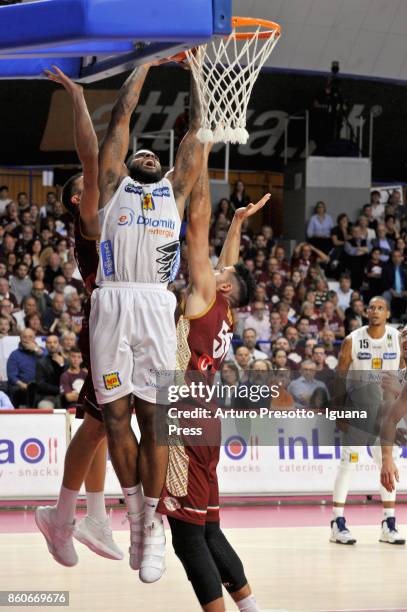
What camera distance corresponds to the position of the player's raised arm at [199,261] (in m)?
6.11

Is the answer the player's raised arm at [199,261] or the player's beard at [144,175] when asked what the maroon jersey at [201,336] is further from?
the player's beard at [144,175]

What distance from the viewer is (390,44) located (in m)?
23.1

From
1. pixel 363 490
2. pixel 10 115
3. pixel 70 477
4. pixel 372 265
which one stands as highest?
pixel 10 115

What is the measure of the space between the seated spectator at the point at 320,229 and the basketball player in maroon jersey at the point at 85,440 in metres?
15.7

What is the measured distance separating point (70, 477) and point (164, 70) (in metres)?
17.6

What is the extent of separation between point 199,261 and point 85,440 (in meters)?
1.36

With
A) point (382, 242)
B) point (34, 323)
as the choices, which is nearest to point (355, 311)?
point (382, 242)

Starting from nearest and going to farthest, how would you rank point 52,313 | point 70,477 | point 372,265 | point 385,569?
1. point 70,477
2. point 385,569
3. point 52,313
4. point 372,265

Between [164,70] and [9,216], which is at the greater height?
[164,70]

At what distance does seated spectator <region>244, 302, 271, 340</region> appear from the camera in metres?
16.8

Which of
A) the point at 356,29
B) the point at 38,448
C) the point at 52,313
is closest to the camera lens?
the point at 38,448

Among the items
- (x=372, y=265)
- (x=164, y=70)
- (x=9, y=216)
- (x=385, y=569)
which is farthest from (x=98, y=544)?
(x=164, y=70)

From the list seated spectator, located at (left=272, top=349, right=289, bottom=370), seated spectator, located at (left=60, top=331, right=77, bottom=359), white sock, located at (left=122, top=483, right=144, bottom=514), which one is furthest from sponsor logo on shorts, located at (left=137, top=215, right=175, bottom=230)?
seated spectator, located at (left=272, top=349, right=289, bottom=370)

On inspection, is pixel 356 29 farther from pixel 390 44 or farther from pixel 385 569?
pixel 385 569
